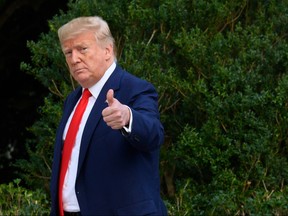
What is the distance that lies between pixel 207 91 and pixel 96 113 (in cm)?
220

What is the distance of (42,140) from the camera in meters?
5.43

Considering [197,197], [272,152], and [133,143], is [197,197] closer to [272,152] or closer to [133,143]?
[272,152]

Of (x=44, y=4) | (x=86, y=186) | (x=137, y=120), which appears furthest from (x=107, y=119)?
(x=44, y=4)

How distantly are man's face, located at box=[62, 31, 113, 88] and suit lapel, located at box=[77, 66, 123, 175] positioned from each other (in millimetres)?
59

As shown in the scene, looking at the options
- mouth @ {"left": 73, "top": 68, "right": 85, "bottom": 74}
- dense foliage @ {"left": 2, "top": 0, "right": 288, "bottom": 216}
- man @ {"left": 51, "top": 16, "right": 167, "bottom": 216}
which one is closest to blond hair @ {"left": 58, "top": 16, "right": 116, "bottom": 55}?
man @ {"left": 51, "top": 16, "right": 167, "bottom": 216}

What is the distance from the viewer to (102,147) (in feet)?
10.0

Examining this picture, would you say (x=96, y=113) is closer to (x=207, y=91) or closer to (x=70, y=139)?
(x=70, y=139)

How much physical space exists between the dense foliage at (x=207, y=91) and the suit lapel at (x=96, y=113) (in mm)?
1860

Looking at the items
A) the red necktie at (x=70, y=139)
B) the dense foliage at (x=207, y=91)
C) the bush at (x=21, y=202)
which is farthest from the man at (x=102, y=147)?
the dense foliage at (x=207, y=91)

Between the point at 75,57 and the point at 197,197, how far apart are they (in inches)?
85.3

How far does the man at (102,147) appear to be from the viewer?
3037mm

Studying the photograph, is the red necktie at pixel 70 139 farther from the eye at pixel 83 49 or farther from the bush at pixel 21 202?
the bush at pixel 21 202

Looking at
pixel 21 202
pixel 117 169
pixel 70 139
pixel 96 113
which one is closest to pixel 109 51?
pixel 96 113

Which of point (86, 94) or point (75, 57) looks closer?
point (75, 57)
